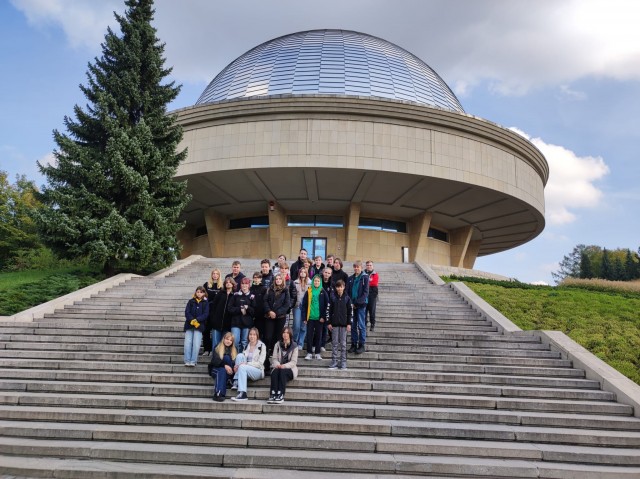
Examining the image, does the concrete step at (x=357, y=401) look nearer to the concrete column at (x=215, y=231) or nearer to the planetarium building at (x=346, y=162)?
the planetarium building at (x=346, y=162)

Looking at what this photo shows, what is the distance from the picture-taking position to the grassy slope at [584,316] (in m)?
9.03

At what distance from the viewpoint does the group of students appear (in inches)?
250

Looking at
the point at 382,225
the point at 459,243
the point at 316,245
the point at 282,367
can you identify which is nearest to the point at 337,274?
the point at 282,367

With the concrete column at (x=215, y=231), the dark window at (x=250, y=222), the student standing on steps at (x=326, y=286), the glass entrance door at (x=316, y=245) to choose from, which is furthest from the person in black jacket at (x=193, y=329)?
the concrete column at (x=215, y=231)

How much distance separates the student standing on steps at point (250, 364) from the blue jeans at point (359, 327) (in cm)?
190

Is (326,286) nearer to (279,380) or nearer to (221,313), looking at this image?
(221,313)

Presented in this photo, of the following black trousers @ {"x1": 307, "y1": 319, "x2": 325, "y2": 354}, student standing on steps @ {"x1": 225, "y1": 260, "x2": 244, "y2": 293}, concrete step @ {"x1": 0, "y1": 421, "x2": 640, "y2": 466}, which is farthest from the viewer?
student standing on steps @ {"x1": 225, "y1": 260, "x2": 244, "y2": 293}

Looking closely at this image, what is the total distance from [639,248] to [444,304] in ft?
207

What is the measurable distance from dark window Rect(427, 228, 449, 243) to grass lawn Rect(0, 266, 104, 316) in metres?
19.2

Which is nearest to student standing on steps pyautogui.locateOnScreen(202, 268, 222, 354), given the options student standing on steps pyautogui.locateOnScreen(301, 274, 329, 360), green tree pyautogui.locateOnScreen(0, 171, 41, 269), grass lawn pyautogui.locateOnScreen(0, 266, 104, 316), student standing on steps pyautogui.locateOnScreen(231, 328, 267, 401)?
student standing on steps pyautogui.locateOnScreen(231, 328, 267, 401)

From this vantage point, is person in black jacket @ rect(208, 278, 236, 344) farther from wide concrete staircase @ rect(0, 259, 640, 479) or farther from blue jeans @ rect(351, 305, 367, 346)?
blue jeans @ rect(351, 305, 367, 346)

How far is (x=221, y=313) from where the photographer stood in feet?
23.8

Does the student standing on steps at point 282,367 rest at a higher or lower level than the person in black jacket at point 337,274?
lower

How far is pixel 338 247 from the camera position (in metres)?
25.2
